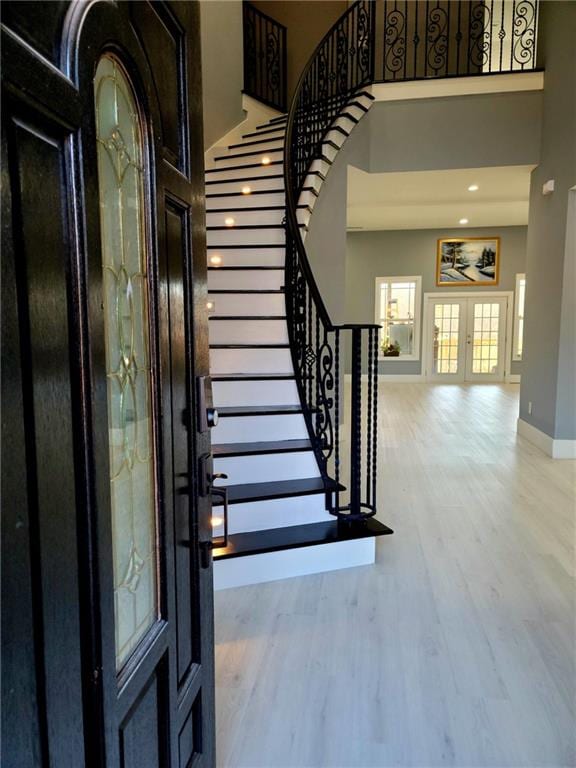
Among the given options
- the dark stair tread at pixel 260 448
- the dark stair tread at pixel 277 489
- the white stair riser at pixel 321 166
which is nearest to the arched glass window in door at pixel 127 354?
the dark stair tread at pixel 277 489

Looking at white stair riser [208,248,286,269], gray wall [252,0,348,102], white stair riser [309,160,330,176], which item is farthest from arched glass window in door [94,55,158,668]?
gray wall [252,0,348,102]

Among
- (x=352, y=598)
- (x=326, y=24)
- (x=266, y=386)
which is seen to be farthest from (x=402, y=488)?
(x=326, y=24)

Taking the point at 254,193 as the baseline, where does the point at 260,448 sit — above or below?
below

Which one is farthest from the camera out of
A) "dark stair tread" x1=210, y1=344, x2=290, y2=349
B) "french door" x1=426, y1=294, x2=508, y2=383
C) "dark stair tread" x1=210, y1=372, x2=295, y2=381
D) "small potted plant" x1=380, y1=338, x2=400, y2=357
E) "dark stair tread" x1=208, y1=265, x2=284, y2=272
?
"small potted plant" x1=380, y1=338, x2=400, y2=357

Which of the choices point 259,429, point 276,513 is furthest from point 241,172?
point 276,513

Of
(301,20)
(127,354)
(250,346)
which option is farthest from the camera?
(301,20)

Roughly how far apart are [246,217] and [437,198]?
412cm

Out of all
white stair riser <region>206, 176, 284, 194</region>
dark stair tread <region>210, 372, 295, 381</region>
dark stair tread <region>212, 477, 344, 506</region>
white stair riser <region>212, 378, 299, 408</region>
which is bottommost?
dark stair tread <region>212, 477, 344, 506</region>

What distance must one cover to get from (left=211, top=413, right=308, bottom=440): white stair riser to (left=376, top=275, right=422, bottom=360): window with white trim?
7968mm

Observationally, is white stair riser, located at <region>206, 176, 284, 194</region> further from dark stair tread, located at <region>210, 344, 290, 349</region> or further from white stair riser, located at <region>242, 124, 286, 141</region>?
dark stair tread, located at <region>210, 344, 290, 349</region>

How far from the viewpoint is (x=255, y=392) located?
3486mm

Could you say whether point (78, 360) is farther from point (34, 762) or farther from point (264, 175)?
point (264, 175)

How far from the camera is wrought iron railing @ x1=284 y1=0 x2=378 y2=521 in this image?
9.32ft

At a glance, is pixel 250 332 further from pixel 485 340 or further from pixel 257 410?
pixel 485 340
